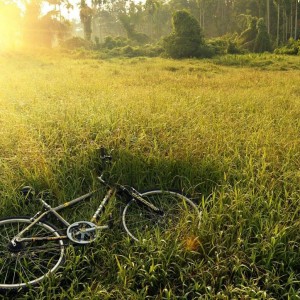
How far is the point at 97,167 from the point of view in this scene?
3799 mm

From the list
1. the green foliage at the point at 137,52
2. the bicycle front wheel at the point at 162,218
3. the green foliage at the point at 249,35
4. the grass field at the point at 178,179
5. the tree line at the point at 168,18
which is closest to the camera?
the grass field at the point at 178,179

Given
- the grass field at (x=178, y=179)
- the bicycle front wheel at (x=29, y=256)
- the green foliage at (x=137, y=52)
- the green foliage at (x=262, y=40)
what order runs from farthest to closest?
the green foliage at (x=262, y=40) → the green foliage at (x=137, y=52) → the bicycle front wheel at (x=29, y=256) → the grass field at (x=178, y=179)

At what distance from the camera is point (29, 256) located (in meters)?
2.60

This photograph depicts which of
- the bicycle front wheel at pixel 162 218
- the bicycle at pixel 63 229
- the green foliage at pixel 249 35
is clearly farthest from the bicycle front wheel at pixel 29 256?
the green foliage at pixel 249 35

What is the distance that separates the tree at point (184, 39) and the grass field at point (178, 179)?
1949 centimetres

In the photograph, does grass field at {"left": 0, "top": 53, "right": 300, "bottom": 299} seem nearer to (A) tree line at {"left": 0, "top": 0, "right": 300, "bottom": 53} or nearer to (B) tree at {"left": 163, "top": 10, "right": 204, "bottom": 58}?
(B) tree at {"left": 163, "top": 10, "right": 204, "bottom": 58}

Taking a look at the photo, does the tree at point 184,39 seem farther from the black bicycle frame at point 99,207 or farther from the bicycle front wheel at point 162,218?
the black bicycle frame at point 99,207

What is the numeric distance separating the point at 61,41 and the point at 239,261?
3973 cm

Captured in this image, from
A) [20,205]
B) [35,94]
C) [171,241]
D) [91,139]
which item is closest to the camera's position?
[171,241]

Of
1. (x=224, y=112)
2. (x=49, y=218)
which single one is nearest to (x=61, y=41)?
(x=224, y=112)

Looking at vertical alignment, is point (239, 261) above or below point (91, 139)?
below

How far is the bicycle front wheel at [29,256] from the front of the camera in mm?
2512

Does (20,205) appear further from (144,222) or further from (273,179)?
(273,179)

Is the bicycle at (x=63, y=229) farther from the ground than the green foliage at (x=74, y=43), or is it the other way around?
the green foliage at (x=74, y=43)
